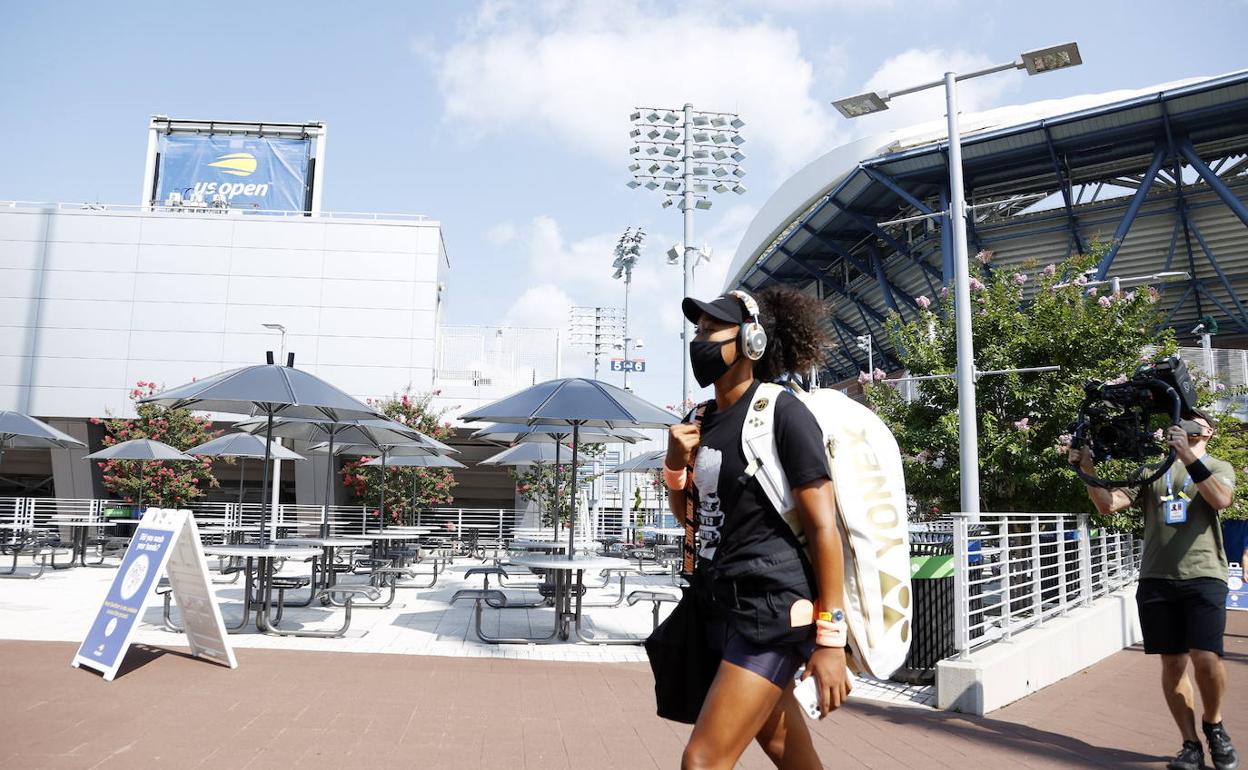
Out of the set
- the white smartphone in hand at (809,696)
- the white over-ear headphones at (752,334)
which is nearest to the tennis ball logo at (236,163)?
the white over-ear headphones at (752,334)

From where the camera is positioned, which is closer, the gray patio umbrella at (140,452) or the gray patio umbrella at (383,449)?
the gray patio umbrella at (383,449)

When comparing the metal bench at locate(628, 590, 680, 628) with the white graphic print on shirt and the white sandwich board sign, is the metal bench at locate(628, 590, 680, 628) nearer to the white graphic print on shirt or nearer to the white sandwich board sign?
the white sandwich board sign

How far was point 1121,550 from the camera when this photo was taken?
1191 centimetres

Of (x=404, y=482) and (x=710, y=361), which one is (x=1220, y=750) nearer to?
(x=710, y=361)

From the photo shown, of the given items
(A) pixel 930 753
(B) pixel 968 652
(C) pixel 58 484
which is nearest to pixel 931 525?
(B) pixel 968 652

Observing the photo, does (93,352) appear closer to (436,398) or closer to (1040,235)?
(436,398)

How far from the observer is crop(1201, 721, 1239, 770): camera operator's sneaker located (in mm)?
4473

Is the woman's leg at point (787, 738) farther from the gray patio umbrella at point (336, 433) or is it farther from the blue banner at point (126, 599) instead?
the gray patio umbrella at point (336, 433)

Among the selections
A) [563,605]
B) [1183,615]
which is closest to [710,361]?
[1183,615]

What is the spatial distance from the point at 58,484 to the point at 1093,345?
3081 cm

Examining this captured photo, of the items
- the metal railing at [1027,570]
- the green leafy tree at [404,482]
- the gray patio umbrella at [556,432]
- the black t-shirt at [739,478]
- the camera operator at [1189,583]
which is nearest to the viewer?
the black t-shirt at [739,478]

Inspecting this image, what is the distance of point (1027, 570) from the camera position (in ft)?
24.4

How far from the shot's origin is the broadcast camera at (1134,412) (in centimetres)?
426

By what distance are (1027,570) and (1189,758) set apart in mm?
2953
